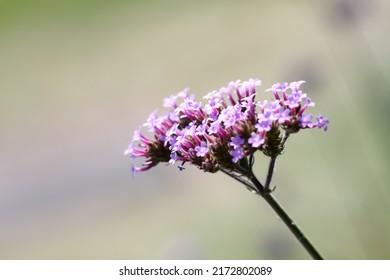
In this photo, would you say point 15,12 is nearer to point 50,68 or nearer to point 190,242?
point 50,68

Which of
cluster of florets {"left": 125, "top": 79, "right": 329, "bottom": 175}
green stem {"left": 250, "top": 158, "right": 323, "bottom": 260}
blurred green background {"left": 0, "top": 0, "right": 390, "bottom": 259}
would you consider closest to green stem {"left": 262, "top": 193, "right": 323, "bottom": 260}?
green stem {"left": 250, "top": 158, "right": 323, "bottom": 260}

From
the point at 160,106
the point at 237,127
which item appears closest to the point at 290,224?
the point at 237,127

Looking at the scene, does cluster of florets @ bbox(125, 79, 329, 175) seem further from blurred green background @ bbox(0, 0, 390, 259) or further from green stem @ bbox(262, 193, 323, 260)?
blurred green background @ bbox(0, 0, 390, 259)

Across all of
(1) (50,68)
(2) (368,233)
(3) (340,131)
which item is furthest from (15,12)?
(2) (368,233)

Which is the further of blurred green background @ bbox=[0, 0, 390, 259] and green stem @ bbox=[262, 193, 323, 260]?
blurred green background @ bbox=[0, 0, 390, 259]

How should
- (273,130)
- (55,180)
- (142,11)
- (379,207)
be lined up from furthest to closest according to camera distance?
(142,11) → (55,180) → (379,207) → (273,130)

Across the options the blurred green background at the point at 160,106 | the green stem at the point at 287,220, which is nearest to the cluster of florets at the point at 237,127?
the green stem at the point at 287,220

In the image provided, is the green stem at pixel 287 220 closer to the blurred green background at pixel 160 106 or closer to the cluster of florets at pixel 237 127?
the cluster of florets at pixel 237 127

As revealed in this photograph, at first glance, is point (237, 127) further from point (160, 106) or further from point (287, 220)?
point (160, 106)

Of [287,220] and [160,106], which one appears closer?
[287,220]
